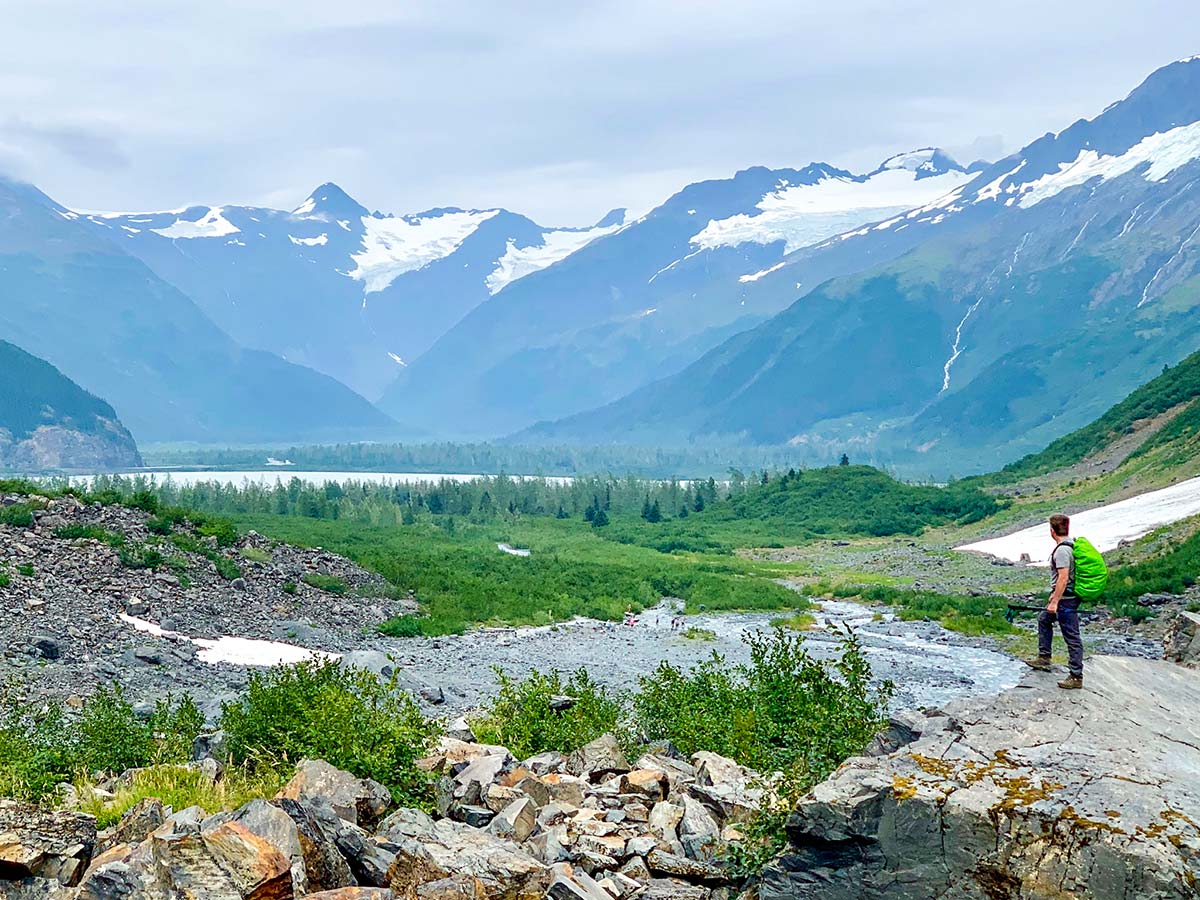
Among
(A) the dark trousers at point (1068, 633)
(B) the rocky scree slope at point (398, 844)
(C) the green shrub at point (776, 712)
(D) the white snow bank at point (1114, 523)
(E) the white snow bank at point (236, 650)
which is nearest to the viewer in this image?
(B) the rocky scree slope at point (398, 844)

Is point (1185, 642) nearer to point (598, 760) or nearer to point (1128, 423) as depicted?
point (598, 760)

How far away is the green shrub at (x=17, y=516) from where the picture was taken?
44.3 meters

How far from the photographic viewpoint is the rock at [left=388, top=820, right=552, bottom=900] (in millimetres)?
10805

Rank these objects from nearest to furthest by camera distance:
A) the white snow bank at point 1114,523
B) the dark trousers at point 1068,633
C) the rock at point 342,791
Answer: the dark trousers at point 1068,633 < the rock at point 342,791 < the white snow bank at point 1114,523

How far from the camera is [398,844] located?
11.6m

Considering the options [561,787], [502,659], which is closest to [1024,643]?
[502,659]

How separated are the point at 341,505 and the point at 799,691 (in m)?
112

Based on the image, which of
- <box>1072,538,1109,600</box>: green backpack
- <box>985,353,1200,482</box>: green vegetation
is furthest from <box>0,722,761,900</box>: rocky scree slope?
<box>985,353,1200,482</box>: green vegetation

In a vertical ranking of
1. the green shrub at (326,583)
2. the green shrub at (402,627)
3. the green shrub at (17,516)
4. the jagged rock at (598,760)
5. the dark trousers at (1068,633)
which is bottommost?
the green shrub at (402,627)

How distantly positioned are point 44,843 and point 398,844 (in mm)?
3764

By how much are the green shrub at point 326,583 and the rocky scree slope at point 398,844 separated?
34.9 metres

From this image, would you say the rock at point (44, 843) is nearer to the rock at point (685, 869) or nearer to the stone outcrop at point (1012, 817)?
the rock at point (685, 869)

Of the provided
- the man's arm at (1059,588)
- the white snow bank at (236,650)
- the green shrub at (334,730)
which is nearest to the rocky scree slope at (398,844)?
the green shrub at (334,730)

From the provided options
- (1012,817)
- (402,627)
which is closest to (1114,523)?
(402,627)
